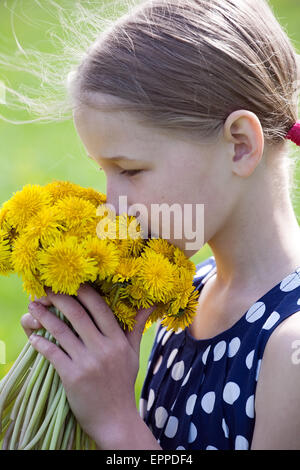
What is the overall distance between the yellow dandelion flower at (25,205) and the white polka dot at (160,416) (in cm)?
85

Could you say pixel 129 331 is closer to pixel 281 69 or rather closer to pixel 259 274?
pixel 259 274

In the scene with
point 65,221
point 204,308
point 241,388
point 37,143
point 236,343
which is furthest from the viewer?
point 37,143

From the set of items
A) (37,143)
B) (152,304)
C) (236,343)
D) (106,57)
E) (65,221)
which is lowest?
(236,343)

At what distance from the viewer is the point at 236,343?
1820 mm

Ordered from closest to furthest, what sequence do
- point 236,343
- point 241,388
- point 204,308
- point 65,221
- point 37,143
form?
point 65,221
point 241,388
point 236,343
point 204,308
point 37,143

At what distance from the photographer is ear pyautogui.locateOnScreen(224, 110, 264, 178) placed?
5.73 ft

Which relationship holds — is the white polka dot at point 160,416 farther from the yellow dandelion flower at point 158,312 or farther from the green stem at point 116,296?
the green stem at point 116,296

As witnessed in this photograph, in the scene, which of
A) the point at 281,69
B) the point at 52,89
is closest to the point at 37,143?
the point at 52,89

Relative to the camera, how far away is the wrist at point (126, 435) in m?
1.61

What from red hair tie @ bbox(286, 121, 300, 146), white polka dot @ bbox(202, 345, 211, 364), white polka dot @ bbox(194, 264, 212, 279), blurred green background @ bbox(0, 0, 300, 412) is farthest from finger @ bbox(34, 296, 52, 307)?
blurred green background @ bbox(0, 0, 300, 412)

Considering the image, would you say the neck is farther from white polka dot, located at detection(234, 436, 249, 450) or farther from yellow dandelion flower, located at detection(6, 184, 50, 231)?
yellow dandelion flower, located at detection(6, 184, 50, 231)

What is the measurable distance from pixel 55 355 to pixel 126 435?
0.30 meters

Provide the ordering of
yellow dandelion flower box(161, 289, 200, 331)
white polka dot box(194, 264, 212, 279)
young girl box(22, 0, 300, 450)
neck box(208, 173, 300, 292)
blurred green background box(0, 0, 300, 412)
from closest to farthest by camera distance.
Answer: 1. young girl box(22, 0, 300, 450)
2. yellow dandelion flower box(161, 289, 200, 331)
3. neck box(208, 173, 300, 292)
4. white polka dot box(194, 264, 212, 279)
5. blurred green background box(0, 0, 300, 412)

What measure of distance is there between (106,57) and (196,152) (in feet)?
1.35
